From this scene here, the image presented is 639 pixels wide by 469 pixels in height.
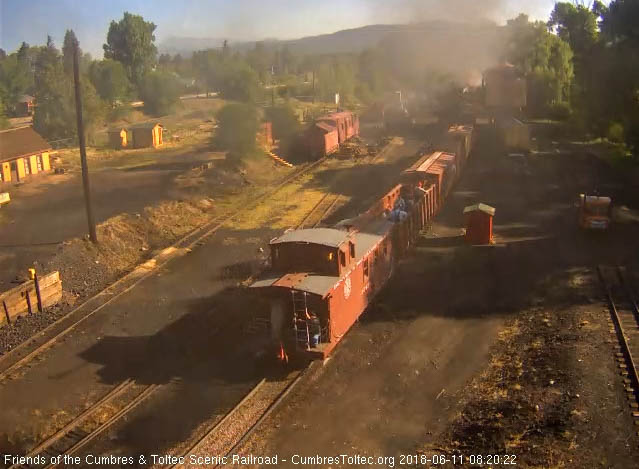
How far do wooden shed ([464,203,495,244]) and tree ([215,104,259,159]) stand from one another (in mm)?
20946

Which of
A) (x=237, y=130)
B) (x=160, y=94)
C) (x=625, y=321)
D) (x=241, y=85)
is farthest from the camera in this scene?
(x=241, y=85)

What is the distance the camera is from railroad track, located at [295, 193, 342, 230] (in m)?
27.7

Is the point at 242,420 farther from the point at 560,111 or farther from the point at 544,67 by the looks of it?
the point at 544,67

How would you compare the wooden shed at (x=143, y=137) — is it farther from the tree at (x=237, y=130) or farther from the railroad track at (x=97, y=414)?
the railroad track at (x=97, y=414)

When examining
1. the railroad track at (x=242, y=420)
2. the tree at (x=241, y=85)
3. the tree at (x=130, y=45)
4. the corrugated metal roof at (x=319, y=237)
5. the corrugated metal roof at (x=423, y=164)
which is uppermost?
the tree at (x=130, y=45)

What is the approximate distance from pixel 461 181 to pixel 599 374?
76.7ft

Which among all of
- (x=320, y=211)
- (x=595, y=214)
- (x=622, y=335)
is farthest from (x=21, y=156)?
(x=622, y=335)

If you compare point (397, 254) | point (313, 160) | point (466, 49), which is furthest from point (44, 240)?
point (466, 49)

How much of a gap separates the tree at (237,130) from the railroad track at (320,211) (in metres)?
10.4

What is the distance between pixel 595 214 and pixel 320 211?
12660 mm

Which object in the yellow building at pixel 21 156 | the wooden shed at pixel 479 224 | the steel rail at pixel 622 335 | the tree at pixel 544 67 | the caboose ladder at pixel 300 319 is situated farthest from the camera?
the tree at pixel 544 67

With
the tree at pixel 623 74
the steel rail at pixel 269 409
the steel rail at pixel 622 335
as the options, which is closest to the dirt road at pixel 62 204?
the steel rail at pixel 269 409

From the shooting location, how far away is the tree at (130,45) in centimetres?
9444

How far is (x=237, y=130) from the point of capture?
42156mm
